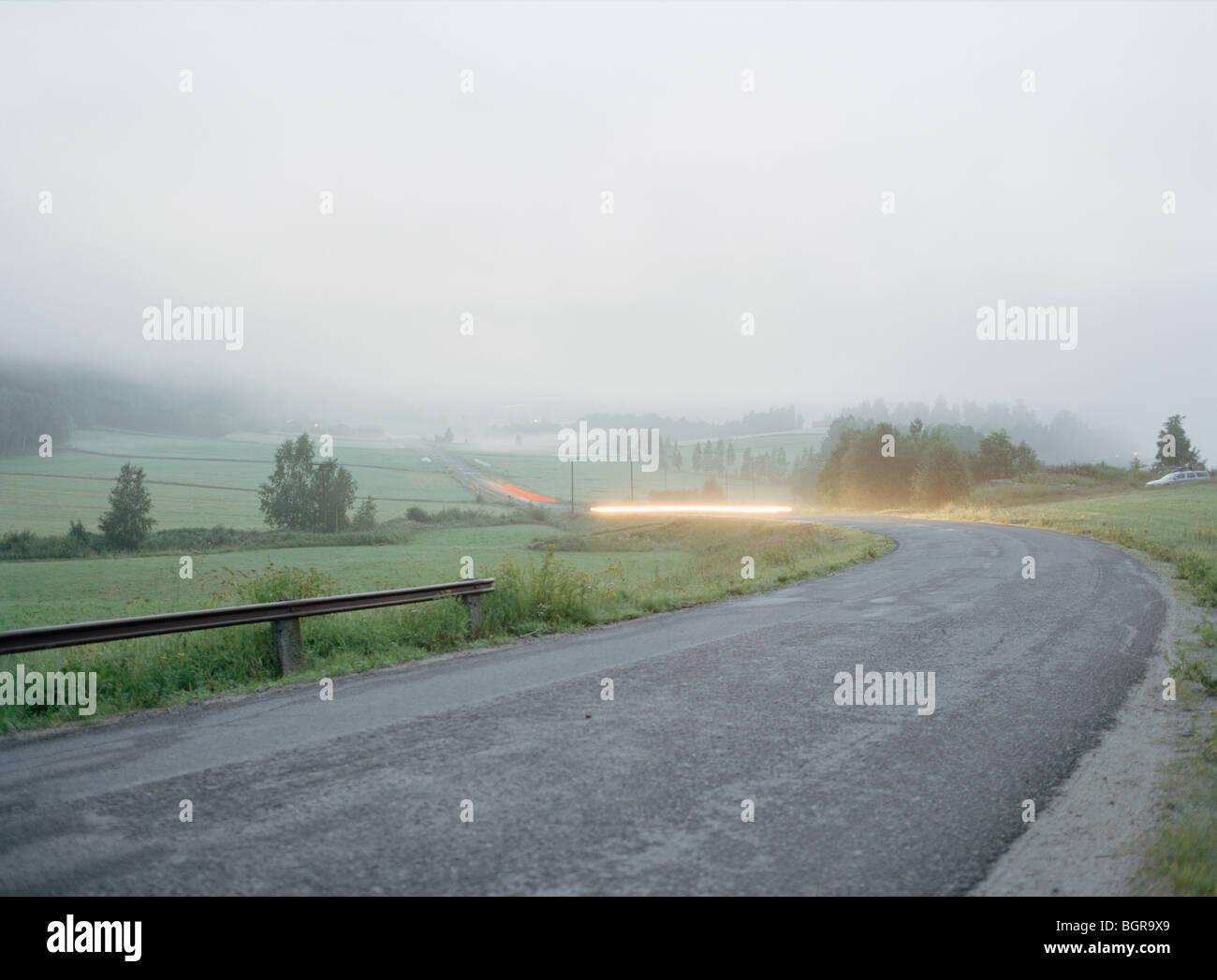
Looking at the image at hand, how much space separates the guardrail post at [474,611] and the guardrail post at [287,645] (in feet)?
8.25

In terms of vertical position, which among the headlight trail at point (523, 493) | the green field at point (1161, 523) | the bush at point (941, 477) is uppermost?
the bush at point (941, 477)

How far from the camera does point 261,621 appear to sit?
908 centimetres

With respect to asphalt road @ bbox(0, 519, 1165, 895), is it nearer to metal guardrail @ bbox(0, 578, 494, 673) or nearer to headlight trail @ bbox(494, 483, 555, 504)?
metal guardrail @ bbox(0, 578, 494, 673)

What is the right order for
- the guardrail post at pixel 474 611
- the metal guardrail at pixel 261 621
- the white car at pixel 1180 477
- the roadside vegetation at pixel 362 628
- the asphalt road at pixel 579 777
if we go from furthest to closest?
the white car at pixel 1180 477 < the guardrail post at pixel 474 611 < the roadside vegetation at pixel 362 628 < the metal guardrail at pixel 261 621 < the asphalt road at pixel 579 777

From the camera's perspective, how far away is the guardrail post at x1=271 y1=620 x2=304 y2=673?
9.16 metres

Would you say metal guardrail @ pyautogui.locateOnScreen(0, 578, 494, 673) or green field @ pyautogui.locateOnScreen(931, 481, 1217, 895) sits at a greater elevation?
metal guardrail @ pyautogui.locateOnScreen(0, 578, 494, 673)

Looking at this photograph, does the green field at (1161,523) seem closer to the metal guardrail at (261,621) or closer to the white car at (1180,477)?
the white car at (1180,477)

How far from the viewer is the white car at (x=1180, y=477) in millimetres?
67331

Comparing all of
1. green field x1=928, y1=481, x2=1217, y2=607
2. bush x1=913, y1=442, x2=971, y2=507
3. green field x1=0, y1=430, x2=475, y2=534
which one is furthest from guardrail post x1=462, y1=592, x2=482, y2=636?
bush x1=913, y1=442, x2=971, y2=507

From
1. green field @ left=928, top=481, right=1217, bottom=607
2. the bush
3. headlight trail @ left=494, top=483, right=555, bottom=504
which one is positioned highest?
the bush

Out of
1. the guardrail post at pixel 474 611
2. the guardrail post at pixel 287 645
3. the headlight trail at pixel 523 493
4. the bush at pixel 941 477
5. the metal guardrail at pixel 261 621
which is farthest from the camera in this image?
the headlight trail at pixel 523 493

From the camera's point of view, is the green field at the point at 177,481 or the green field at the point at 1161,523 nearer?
the green field at the point at 1161,523

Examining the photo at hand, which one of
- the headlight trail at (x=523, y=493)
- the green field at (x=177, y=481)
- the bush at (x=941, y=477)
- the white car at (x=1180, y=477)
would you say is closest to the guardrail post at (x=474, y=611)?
the white car at (x=1180, y=477)

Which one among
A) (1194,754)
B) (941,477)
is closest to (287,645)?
(1194,754)
